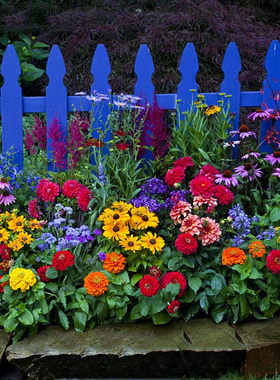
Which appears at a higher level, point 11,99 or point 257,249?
point 11,99

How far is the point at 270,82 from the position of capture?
11.3ft

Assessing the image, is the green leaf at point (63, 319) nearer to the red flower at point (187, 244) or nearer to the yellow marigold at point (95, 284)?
the yellow marigold at point (95, 284)

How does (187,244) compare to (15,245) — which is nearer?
(187,244)

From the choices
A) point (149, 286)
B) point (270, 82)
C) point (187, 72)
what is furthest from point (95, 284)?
point (270, 82)

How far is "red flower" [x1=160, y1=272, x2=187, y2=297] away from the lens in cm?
242

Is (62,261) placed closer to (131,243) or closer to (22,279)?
Result: (22,279)

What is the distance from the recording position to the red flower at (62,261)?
2418 mm

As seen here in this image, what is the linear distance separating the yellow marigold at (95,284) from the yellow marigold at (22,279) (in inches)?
10.5

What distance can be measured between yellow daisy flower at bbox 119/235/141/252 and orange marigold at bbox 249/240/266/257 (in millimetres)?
573

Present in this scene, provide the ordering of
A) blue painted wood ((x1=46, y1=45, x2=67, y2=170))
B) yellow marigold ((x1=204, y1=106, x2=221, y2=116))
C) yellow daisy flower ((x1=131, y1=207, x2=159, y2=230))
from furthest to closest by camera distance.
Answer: blue painted wood ((x1=46, y1=45, x2=67, y2=170)) → yellow marigold ((x1=204, y1=106, x2=221, y2=116)) → yellow daisy flower ((x1=131, y1=207, x2=159, y2=230))

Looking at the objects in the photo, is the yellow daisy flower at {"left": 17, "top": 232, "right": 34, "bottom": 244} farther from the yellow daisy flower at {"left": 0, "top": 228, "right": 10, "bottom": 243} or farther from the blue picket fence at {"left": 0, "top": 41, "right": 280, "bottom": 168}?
the blue picket fence at {"left": 0, "top": 41, "right": 280, "bottom": 168}

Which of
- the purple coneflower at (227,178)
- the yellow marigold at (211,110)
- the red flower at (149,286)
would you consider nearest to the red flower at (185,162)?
the purple coneflower at (227,178)

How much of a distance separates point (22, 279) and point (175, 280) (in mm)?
744

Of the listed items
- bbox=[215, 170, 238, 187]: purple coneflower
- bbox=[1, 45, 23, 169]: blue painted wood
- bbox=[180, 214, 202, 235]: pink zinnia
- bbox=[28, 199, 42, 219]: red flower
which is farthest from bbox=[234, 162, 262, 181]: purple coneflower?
bbox=[1, 45, 23, 169]: blue painted wood
